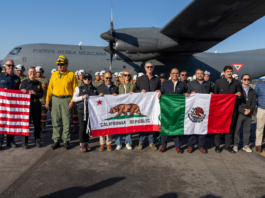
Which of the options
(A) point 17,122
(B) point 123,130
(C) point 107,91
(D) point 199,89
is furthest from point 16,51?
(D) point 199,89

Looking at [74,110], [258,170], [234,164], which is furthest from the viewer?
[74,110]

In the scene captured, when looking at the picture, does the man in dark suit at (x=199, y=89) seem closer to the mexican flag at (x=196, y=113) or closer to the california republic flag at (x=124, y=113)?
the mexican flag at (x=196, y=113)

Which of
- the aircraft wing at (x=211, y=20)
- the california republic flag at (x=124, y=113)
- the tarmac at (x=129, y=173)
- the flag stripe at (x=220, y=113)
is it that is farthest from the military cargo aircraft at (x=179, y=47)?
the tarmac at (x=129, y=173)

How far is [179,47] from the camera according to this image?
10391 mm

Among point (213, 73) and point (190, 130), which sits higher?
point (213, 73)

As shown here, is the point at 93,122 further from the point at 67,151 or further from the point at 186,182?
the point at 186,182

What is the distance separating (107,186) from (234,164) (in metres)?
3.16

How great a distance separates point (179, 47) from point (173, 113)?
6.27 metres

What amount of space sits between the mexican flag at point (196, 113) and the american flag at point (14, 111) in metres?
4.07

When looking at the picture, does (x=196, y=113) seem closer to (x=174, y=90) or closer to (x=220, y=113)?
(x=220, y=113)

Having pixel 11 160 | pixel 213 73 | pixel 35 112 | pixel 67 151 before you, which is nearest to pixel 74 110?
pixel 35 112

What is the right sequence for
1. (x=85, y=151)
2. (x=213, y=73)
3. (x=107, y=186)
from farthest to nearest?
1. (x=213, y=73)
2. (x=85, y=151)
3. (x=107, y=186)

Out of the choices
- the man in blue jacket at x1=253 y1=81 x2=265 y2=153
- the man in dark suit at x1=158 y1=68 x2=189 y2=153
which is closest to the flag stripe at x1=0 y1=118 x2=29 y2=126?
the man in dark suit at x1=158 y1=68 x2=189 y2=153

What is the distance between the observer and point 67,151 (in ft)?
16.7
